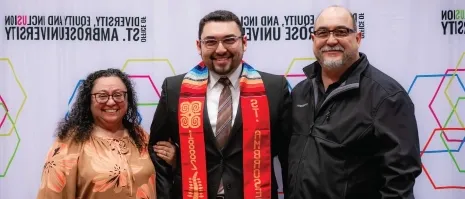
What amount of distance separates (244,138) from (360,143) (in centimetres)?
51

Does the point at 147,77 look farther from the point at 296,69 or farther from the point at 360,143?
the point at 360,143

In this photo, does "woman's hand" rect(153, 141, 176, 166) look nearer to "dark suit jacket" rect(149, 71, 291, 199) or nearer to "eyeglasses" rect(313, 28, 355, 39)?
"dark suit jacket" rect(149, 71, 291, 199)

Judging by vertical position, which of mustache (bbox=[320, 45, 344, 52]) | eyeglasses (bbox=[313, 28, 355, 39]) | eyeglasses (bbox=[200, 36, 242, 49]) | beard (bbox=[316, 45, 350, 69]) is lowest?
beard (bbox=[316, 45, 350, 69])

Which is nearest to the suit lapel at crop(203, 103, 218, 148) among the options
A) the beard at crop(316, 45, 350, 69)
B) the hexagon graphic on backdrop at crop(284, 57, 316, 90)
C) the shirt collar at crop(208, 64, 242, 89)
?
the shirt collar at crop(208, 64, 242, 89)

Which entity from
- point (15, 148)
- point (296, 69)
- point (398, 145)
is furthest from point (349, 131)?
point (15, 148)

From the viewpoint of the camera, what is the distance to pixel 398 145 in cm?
187

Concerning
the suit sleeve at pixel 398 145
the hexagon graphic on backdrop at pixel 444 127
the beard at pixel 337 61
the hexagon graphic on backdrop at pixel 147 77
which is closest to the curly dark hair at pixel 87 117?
the hexagon graphic on backdrop at pixel 147 77

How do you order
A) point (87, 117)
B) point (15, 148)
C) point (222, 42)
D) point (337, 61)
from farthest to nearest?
1. point (15, 148)
2. point (87, 117)
3. point (222, 42)
4. point (337, 61)

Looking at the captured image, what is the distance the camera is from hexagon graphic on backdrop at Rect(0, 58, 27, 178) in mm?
2785

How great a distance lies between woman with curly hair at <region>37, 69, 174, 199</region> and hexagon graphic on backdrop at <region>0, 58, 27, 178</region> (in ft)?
1.40

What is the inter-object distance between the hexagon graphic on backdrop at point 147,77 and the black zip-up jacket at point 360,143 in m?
0.98

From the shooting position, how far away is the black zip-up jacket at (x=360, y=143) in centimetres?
189

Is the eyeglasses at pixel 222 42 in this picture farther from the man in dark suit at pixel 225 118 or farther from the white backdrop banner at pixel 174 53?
A: the white backdrop banner at pixel 174 53

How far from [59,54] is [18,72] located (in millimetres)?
244
